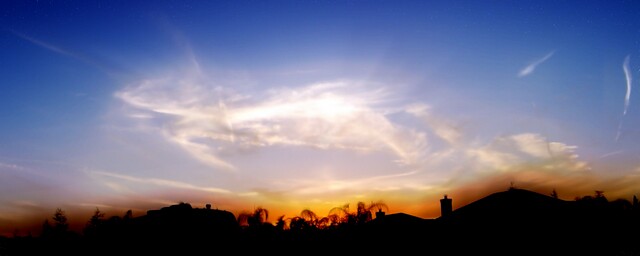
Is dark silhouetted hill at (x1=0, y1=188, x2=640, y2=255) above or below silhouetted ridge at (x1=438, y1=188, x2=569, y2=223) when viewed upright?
below

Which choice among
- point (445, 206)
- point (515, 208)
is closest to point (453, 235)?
point (515, 208)

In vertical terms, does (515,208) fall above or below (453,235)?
above

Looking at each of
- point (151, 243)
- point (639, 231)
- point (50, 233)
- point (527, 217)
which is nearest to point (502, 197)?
point (527, 217)

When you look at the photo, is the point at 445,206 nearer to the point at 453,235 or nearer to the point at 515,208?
the point at 453,235

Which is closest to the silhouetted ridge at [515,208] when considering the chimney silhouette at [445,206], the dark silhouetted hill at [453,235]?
the dark silhouetted hill at [453,235]

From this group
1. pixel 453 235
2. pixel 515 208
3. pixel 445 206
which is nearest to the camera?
pixel 515 208

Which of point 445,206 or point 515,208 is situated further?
point 445,206

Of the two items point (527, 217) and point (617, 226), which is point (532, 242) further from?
point (617, 226)

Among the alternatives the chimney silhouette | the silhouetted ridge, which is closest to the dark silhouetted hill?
the silhouetted ridge

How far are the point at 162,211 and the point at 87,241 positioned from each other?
33.7 feet

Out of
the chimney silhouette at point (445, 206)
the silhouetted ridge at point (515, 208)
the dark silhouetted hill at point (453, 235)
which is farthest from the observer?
the chimney silhouette at point (445, 206)

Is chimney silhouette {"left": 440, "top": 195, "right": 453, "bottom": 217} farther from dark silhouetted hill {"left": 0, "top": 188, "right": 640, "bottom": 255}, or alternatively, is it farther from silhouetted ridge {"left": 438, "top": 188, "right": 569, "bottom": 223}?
silhouetted ridge {"left": 438, "top": 188, "right": 569, "bottom": 223}

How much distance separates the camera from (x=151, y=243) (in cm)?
3928

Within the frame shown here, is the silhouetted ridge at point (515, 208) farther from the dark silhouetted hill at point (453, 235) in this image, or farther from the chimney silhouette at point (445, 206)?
the chimney silhouette at point (445, 206)
